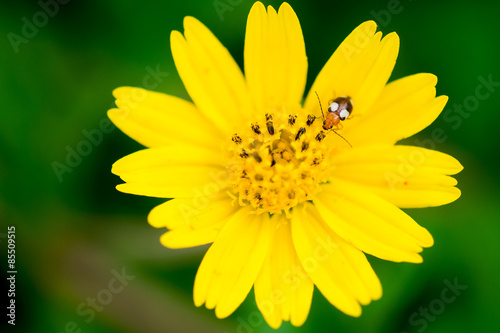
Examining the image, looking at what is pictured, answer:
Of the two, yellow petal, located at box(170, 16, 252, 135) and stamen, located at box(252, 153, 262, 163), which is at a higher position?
yellow petal, located at box(170, 16, 252, 135)

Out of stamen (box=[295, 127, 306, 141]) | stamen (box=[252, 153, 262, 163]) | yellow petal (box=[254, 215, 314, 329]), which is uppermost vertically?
stamen (box=[295, 127, 306, 141])

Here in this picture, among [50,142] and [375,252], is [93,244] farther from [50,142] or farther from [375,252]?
[375,252]

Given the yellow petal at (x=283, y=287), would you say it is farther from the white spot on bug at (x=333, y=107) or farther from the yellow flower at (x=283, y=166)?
the white spot on bug at (x=333, y=107)

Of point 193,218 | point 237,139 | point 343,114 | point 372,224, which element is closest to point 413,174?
point 372,224

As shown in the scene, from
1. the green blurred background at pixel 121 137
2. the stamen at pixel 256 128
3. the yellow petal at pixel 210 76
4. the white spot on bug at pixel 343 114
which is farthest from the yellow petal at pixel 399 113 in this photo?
the green blurred background at pixel 121 137

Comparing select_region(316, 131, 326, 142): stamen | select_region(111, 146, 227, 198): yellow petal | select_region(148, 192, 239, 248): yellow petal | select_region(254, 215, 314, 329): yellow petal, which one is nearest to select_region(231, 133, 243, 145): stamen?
select_region(111, 146, 227, 198): yellow petal

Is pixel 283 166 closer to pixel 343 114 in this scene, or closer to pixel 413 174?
pixel 343 114

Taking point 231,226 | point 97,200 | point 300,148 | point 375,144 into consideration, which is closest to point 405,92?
point 375,144

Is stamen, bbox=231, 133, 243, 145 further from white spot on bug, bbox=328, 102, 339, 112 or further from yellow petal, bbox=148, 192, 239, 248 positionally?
white spot on bug, bbox=328, 102, 339, 112
